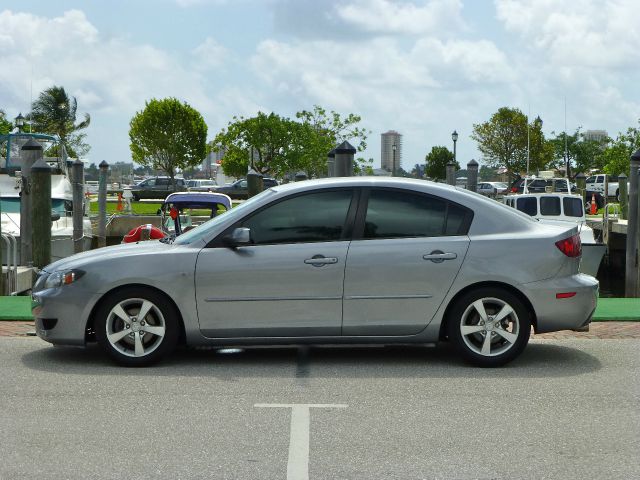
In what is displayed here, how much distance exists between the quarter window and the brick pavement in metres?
2.71

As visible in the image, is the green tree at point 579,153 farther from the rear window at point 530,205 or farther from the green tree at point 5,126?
the rear window at point 530,205

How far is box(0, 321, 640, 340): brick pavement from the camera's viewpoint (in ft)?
33.7

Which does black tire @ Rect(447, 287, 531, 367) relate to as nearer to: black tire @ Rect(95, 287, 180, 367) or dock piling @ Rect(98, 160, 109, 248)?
black tire @ Rect(95, 287, 180, 367)

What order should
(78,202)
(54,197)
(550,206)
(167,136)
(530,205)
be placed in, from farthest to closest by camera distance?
(167,136) < (54,197) < (530,205) < (550,206) < (78,202)

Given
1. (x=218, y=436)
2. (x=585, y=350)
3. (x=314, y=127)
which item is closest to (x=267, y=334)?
(x=218, y=436)

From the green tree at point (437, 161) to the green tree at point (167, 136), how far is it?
53469mm

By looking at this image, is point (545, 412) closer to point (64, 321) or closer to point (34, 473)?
point (34, 473)

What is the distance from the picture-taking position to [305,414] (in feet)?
22.6

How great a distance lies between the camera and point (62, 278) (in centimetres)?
858

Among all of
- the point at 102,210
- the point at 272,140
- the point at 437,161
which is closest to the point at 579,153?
the point at 272,140

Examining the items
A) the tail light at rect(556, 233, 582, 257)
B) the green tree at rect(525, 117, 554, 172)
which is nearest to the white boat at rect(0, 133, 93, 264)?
A: the tail light at rect(556, 233, 582, 257)

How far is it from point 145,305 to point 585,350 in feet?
12.6

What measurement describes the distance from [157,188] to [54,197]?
39.5m

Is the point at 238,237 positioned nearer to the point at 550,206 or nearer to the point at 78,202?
the point at 78,202
